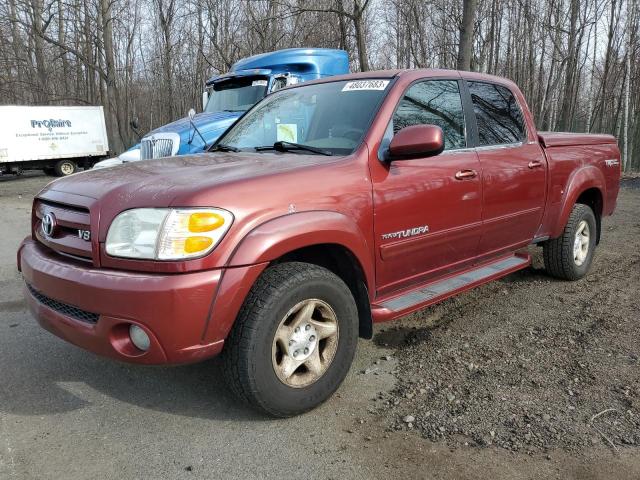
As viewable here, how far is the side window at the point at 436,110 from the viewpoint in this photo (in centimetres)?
343

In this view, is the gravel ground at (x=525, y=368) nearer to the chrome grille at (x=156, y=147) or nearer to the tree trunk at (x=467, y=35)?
the chrome grille at (x=156, y=147)

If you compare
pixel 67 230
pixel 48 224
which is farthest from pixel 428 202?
pixel 48 224

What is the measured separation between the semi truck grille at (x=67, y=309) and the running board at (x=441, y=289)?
1581mm

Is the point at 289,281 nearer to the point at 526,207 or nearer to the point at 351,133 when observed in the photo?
the point at 351,133

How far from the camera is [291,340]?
271 cm

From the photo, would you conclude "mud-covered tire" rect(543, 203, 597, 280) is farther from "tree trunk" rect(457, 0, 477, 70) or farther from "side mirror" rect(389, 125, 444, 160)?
"tree trunk" rect(457, 0, 477, 70)

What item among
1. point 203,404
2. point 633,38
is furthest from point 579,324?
point 633,38

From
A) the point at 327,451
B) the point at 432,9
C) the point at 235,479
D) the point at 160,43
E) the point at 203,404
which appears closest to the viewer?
the point at 235,479

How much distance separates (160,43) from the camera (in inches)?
1272

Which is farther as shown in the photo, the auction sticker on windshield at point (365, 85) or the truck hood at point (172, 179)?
the auction sticker on windshield at point (365, 85)

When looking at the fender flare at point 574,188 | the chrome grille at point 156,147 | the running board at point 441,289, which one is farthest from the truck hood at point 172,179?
the chrome grille at point 156,147

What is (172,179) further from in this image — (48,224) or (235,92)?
(235,92)

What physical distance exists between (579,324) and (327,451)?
253 centimetres

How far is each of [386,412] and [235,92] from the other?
833cm
